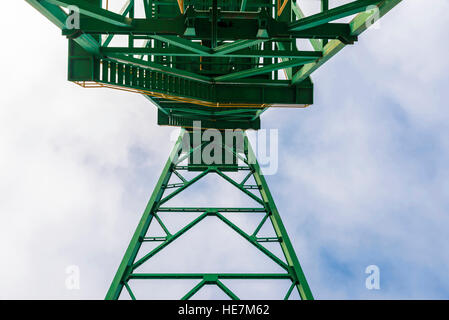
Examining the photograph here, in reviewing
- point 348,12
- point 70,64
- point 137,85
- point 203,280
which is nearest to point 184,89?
point 137,85

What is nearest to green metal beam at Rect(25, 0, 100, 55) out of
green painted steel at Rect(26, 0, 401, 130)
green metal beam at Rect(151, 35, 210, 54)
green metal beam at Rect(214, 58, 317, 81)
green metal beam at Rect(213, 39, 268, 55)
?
green painted steel at Rect(26, 0, 401, 130)

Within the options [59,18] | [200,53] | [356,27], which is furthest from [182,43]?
[356,27]

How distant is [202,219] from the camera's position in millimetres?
18891

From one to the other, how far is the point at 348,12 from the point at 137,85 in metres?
6.08

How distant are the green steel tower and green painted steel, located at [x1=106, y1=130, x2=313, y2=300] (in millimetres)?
45

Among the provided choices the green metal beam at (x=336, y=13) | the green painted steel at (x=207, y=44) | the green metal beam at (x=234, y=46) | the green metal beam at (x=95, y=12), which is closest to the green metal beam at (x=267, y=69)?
the green painted steel at (x=207, y=44)

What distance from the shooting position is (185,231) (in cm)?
1833

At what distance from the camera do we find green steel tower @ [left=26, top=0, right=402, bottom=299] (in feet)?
31.3

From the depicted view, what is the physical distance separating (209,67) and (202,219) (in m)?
6.75

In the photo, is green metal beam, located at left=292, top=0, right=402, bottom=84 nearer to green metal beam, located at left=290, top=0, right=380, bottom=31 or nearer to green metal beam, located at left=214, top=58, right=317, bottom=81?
green metal beam, located at left=290, top=0, right=380, bottom=31

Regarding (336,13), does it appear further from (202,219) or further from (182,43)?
(202,219)
